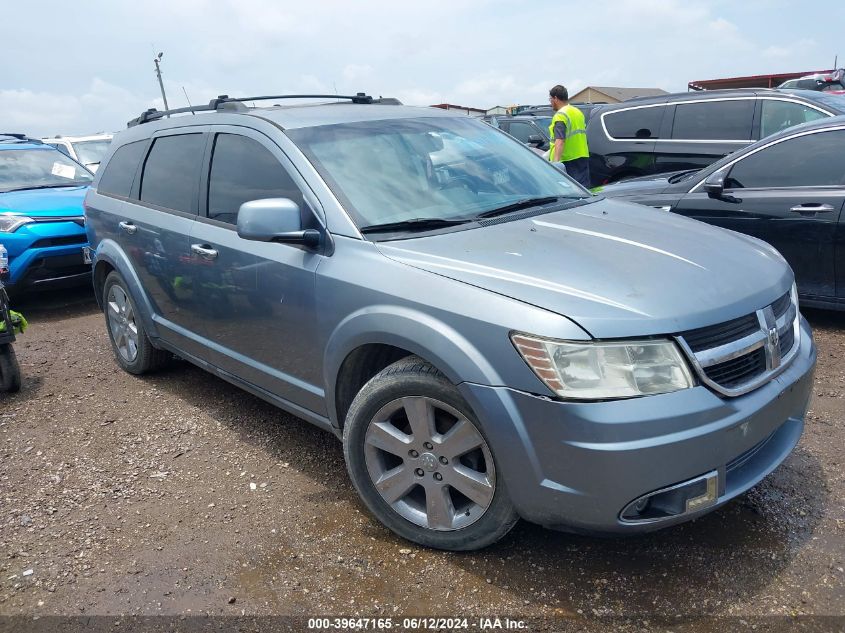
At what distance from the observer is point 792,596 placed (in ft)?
8.05

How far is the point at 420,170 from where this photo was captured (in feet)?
10.9

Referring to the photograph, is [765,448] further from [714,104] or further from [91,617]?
[714,104]

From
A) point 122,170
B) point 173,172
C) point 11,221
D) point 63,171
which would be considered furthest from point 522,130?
point 173,172

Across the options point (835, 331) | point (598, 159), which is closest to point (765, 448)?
point (835, 331)

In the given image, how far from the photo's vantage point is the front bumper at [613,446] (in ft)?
7.22

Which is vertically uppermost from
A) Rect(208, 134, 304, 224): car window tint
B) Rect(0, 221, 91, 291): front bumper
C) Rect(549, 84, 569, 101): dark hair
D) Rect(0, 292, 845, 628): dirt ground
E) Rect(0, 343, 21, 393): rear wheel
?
Rect(549, 84, 569, 101): dark hair

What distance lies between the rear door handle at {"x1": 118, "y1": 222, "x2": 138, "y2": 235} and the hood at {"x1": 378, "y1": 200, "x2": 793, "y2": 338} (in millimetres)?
2289

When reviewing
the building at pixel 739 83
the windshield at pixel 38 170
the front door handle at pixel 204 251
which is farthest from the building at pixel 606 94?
the front door handle at pixel 204 251

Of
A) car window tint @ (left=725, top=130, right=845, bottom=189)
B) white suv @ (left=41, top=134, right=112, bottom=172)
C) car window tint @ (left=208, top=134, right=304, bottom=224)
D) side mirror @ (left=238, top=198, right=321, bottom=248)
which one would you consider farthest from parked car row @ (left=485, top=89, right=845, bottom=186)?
white suv @ (left=41, top=134, right=112, bottom=172)

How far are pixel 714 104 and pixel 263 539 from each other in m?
6.70

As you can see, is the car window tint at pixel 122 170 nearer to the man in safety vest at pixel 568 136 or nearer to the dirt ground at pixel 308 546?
the dirt ground at pixel 308 546

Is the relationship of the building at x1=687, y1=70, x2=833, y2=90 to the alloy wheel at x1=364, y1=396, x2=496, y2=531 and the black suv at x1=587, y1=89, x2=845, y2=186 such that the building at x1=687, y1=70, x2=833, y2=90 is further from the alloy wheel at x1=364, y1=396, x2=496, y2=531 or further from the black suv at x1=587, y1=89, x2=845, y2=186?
the alloy wheel at x1=364, y1=396, x2=496, y2=531

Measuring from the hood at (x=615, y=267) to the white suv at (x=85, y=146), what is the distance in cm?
1109

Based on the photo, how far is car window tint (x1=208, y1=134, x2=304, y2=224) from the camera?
3316mm
